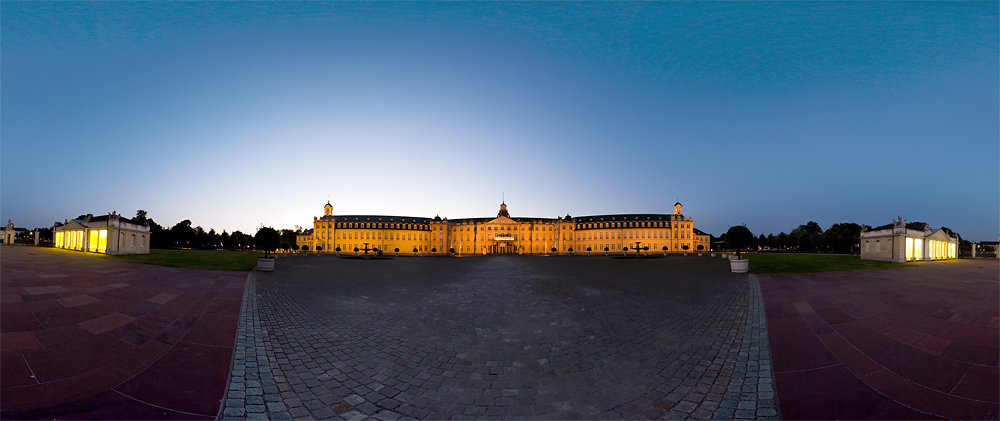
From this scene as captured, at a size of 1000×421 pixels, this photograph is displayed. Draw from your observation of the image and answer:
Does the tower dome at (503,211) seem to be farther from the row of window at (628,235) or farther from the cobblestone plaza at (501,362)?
the cobblestone plaza at (501,362)

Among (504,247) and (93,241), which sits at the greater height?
(93,241)

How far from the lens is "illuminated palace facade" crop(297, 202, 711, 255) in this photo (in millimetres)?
88750

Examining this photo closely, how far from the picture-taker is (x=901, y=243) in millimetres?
29906

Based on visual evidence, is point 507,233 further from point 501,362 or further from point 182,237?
point 501,362

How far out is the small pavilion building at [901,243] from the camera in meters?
30.2

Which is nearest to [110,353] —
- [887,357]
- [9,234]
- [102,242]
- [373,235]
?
[887,357]

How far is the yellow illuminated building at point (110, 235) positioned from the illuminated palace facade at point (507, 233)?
2214 inches

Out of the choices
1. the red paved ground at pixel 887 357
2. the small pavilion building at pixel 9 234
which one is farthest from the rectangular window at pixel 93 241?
the red paved ground at pixel 887 357

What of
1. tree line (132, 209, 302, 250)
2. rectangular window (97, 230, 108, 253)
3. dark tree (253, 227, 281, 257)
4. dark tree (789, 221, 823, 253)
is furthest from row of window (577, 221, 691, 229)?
rectangular window (97, 230, 108, 253)

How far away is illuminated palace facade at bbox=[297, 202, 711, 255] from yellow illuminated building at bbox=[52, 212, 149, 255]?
56.2 metres

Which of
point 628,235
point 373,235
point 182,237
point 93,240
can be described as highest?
point 628,235

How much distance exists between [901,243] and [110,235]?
6940 centimetres

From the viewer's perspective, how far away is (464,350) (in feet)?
18.6

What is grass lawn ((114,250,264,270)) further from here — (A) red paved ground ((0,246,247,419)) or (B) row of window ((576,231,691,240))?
(B) row of window ((576,231,691,240))
